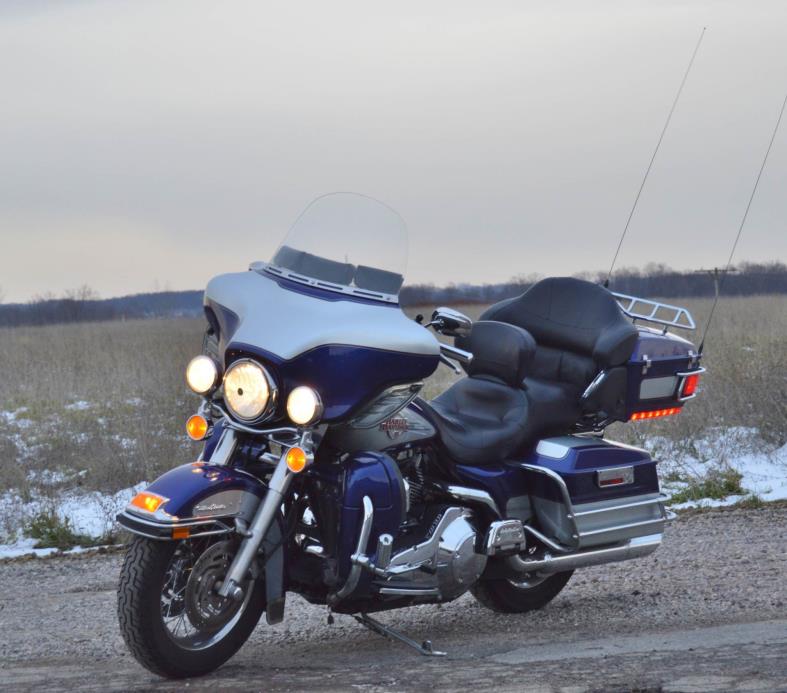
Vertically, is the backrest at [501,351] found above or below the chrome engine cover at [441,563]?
above

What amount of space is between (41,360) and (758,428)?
12.7m

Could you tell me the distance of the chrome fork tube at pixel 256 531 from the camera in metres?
4.38

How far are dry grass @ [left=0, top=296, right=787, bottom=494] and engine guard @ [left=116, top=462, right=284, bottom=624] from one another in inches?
249

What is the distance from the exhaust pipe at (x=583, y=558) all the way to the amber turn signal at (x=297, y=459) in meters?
1.47

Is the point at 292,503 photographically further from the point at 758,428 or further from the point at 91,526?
the point at 758,428

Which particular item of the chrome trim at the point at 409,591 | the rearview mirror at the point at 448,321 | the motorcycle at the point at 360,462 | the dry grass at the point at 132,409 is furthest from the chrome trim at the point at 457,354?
the dry grass at the point at 132,409

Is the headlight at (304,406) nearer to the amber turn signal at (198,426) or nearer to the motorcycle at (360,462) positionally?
the motorcycle at (360,462)

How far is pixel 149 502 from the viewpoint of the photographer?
4.30m

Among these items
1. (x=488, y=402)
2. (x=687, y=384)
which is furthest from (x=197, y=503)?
(x=687, y=384)

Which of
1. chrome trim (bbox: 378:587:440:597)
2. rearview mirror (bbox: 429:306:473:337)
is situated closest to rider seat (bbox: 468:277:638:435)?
rearview mirror (bbox: 429:306:473:337)

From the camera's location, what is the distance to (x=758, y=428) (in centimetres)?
1159

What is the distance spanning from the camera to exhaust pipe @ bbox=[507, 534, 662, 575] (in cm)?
540

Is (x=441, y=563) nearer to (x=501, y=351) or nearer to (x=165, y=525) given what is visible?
(x=501, y=351)

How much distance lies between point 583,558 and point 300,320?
2037 mm
